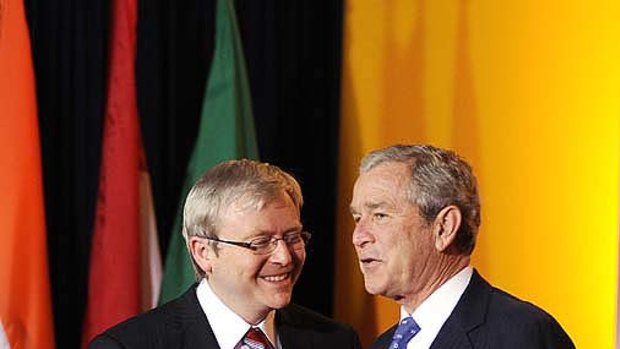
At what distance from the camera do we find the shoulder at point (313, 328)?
2977 mm

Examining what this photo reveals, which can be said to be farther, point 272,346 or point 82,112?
point 82,112

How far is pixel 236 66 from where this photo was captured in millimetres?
4363

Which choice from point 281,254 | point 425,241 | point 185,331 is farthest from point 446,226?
point 185,331

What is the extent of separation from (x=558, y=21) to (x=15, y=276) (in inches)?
68.3

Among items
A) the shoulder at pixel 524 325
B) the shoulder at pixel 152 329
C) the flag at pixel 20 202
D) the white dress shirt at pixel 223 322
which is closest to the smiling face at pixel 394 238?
the shoulder at pixel 524 325

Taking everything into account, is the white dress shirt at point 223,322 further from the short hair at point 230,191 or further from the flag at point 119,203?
the flag at point 119,203

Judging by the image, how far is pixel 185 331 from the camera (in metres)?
2.85

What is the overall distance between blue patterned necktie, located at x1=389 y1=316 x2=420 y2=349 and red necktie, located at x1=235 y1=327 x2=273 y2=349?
1.12 feet

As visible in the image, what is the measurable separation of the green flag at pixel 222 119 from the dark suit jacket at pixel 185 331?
130 cm

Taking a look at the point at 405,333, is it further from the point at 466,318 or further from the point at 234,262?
the point at 234,262

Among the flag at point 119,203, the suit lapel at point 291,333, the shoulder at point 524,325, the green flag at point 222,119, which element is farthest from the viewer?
the green flag at point 222,119

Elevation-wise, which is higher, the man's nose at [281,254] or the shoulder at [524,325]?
the man's nose at [281,254]

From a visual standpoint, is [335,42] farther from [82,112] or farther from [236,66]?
[82,112]

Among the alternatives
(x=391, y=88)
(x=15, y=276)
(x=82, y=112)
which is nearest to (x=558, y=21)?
(x=391, y=88)
